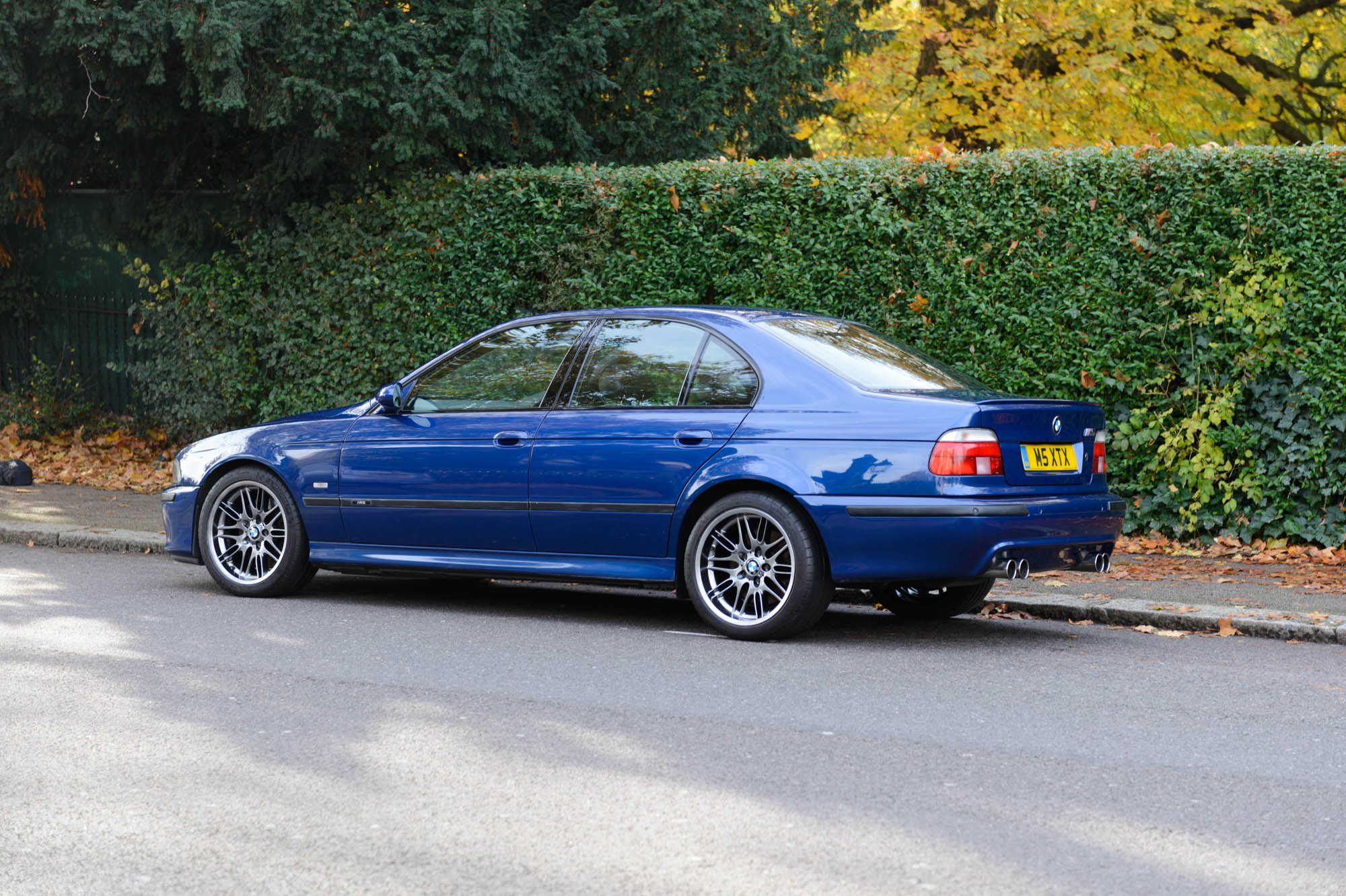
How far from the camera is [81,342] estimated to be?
1745 cm

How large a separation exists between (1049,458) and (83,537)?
726 centimetres

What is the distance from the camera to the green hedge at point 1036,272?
10086mm

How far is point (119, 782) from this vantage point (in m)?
4.78

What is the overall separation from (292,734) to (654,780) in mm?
1400

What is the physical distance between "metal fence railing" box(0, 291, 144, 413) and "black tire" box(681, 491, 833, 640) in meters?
11.1

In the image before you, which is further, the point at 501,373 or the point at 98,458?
the point at 98,458

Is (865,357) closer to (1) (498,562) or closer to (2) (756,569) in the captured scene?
(2) (756,569)

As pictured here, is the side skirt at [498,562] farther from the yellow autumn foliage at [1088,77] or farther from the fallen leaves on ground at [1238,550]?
the yellow autumn foliage at [1088,77]

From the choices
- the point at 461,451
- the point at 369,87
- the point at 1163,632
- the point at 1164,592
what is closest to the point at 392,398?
the point at 461,451

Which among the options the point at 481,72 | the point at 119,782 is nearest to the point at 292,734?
the point at 119,782

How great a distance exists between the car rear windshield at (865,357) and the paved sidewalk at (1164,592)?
4.73 ft

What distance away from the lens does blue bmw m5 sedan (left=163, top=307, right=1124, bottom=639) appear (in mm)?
6965

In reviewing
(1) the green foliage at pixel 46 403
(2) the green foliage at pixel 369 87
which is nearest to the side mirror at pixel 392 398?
(2) the green foliage at pixel 369 87

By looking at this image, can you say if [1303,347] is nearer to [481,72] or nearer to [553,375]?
[553,375]
